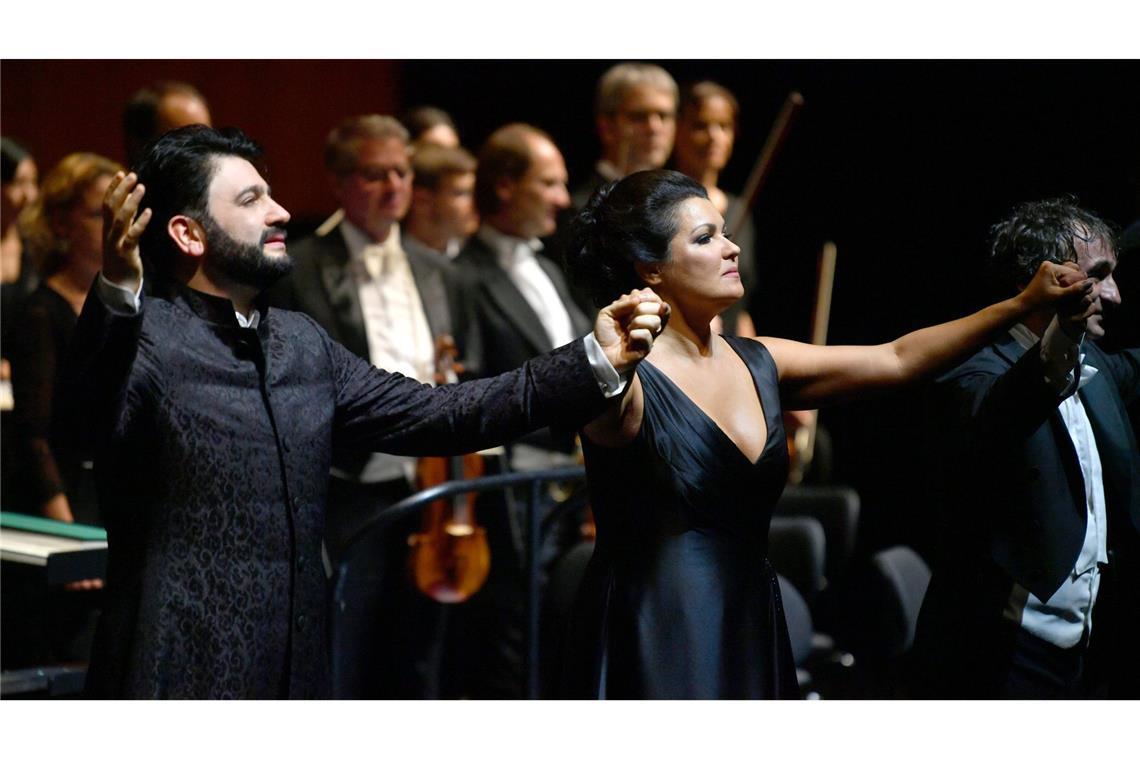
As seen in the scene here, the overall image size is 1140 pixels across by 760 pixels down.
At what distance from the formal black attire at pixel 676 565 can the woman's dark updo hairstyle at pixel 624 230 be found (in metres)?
0.21

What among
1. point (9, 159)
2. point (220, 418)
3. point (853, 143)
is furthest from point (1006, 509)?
point (9, 159)

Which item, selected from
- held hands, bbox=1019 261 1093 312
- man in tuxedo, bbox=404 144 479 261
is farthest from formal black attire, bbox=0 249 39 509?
held hands, bbox=1019 261 1093 312

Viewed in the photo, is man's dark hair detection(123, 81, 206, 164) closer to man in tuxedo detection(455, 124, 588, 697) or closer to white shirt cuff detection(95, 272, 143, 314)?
man in tuxedo detection(455, 124, 588, 697)

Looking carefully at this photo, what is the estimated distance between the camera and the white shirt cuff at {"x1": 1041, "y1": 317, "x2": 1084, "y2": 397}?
262 cm

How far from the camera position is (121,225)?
2.36 meters

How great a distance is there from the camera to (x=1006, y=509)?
2807 millimetres

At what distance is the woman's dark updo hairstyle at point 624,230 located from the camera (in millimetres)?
2773

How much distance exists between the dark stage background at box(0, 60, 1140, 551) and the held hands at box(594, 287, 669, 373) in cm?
69

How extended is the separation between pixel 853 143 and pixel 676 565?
1.89 metres

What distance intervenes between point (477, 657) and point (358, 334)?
102 centimetres

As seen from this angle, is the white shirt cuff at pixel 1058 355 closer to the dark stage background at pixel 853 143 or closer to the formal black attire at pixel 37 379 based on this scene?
the dark stage background at pixel 853 143

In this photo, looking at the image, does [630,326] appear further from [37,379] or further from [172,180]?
[37,379]

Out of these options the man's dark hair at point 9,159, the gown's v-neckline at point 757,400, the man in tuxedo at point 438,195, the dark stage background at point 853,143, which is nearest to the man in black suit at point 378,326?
the man in tuxedo at point 438,195

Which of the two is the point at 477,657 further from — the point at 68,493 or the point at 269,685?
the point at 269,685
